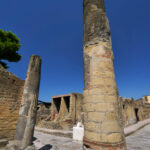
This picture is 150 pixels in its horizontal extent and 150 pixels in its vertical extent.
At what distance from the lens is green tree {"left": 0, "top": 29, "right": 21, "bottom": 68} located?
428 inches

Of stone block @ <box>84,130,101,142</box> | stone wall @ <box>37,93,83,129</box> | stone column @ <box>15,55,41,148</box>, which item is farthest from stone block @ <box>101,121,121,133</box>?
stone wall @ <box>37,93,83,129</box>

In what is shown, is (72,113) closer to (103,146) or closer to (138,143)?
(138,143)

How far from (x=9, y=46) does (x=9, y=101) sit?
9511 mm

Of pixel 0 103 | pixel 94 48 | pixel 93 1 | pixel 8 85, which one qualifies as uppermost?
pixel 93 1

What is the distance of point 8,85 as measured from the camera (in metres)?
4.32

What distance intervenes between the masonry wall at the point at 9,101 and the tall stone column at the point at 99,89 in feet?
11.9

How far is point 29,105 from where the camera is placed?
3.69 metres

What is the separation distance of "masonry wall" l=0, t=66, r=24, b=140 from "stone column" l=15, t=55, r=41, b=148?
2.75ft

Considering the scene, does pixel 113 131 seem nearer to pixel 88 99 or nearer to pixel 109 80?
pixel 88 99

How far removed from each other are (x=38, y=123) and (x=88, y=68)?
1245 centimetres

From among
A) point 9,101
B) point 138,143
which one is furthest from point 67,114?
point 9,101

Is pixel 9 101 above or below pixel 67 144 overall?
above

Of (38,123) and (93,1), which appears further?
(38,123)

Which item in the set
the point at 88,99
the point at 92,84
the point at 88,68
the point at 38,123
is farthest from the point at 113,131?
the point at 38,123
